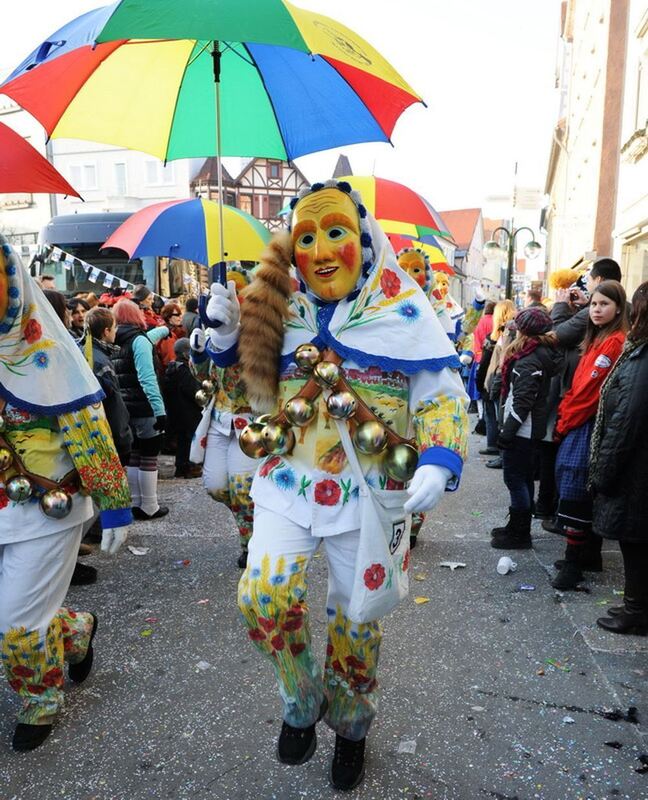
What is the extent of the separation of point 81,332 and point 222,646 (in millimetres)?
2502

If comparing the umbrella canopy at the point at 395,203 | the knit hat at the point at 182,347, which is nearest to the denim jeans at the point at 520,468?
the umbrella canopy at the point at 395,203

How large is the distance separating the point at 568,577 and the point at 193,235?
321cm

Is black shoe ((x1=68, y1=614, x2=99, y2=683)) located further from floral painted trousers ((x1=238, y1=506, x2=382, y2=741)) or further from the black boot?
the black boot

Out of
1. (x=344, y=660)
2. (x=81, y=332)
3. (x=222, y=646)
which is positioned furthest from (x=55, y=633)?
(x=81, y=332)

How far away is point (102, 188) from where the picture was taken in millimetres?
31484

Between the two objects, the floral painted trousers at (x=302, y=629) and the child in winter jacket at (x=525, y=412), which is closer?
the floral painted trousers at (x=302, y=629)

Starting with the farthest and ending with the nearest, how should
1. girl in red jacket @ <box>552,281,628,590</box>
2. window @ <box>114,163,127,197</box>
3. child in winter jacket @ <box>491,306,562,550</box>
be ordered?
window @ <box>114,163,127,197</box>
child in winter jacket @ <box>491,306,562,550</box>
girl in red jacket @ <box>552,281,628,590</box>

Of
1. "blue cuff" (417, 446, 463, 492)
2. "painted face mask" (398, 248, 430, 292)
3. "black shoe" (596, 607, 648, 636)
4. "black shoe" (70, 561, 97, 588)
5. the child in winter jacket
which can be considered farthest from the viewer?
"painted face mask" (398, 248, 430, 292)

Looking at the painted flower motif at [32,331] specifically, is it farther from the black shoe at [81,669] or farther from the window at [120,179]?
the window at [120,179]

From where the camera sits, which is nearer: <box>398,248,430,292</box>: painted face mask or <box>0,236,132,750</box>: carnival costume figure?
<box>0,236,132,750</box>: carnival costume figure

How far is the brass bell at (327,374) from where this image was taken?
6.94 ft

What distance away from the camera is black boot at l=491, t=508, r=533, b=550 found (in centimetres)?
466

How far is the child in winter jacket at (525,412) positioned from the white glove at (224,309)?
103 inches

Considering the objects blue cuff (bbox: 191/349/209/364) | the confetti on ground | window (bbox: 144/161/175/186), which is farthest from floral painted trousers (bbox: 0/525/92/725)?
window (bbox: 144/161/175/186)
